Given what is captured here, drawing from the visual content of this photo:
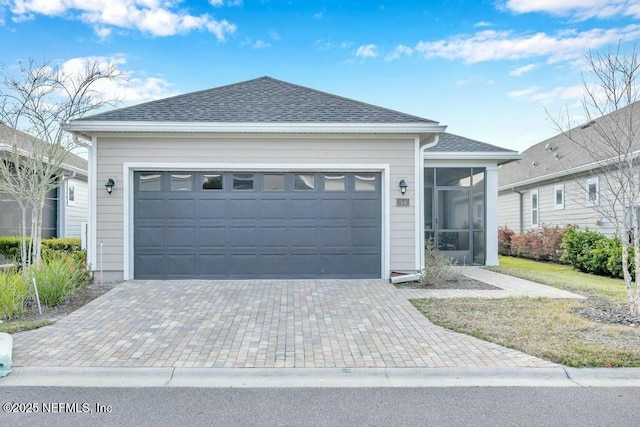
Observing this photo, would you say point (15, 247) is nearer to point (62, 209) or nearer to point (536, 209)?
point (62, 209)

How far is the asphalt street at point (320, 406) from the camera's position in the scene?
328 cm

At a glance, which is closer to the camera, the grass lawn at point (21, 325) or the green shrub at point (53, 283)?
the grass lawn at point (21, 325)

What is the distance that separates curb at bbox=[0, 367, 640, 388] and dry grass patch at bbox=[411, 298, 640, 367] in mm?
291

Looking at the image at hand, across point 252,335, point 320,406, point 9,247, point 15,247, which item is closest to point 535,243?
point 252,335

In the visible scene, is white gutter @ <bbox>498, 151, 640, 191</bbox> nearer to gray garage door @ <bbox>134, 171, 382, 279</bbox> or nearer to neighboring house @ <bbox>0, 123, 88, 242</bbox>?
gray garage door @ <bbox>134, 171, 382, 279</bbox>

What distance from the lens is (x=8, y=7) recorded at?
34.5 ft

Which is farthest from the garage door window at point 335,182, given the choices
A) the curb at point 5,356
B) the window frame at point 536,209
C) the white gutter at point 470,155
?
the window frame at point 536,209

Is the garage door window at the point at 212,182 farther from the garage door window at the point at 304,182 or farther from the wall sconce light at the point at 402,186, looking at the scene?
the wall sconce light at the point at 402,186

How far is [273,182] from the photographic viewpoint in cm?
963

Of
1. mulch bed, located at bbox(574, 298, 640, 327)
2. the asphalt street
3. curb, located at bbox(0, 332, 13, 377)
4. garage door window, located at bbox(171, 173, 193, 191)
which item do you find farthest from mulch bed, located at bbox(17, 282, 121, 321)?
mulch bed, located at bbox(574, 298, 640, 327)

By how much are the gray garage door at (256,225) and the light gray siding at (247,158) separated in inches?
12.9

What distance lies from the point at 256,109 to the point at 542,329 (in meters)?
7.68

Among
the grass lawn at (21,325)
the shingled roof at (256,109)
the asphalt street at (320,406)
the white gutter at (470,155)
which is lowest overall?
the asphalt street at (320,406)

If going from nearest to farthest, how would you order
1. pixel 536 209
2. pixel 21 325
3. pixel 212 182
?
pixel 21 325 → pixel 212 182 → pixel 536 209
